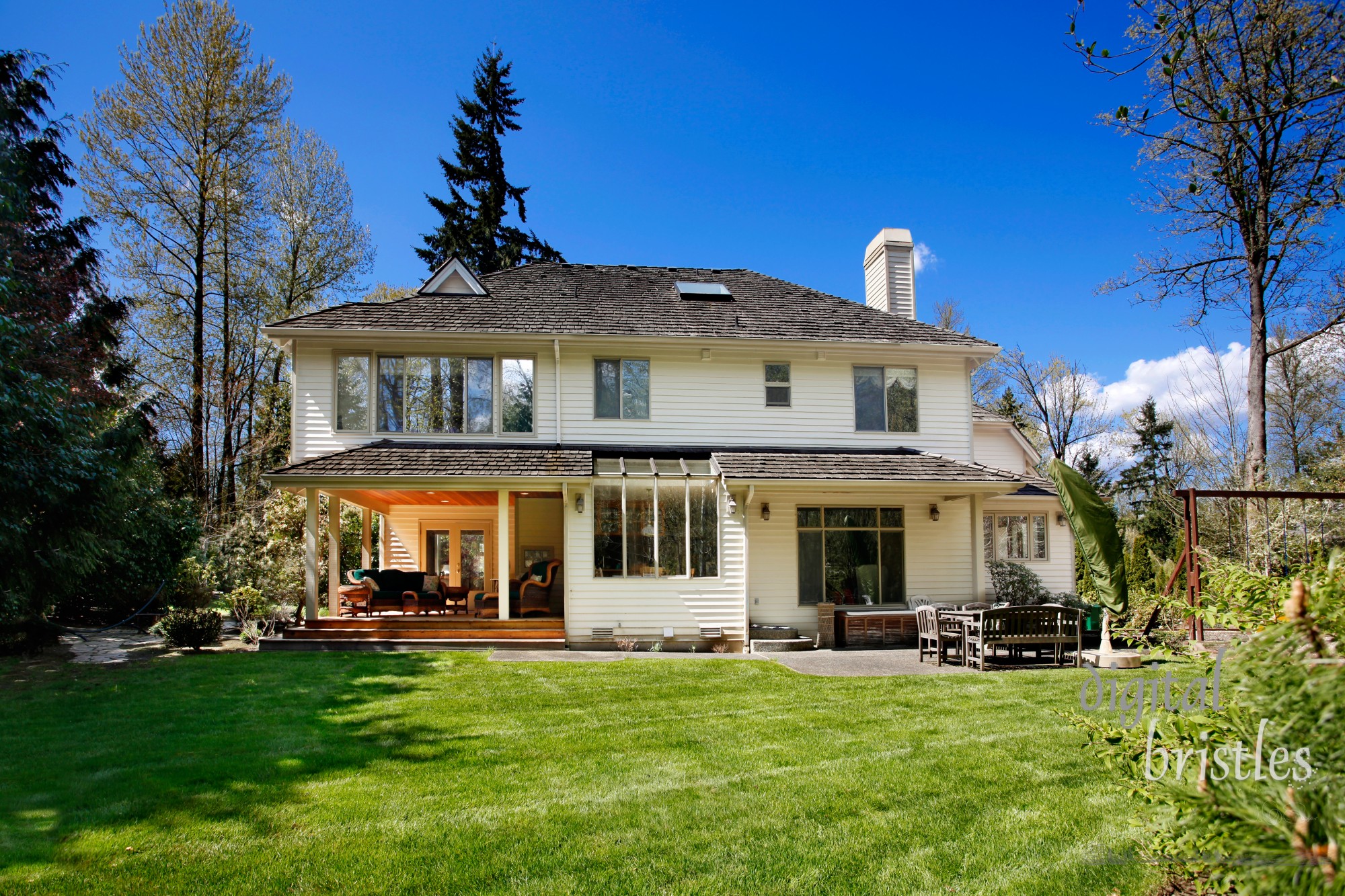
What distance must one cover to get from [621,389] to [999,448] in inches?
480

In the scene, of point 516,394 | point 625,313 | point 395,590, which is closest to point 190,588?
point 395,590

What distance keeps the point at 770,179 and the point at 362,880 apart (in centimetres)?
1922

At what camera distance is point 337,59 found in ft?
50.1

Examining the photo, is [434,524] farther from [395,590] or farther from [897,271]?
[897,271]

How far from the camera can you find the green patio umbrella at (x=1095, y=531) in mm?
11016

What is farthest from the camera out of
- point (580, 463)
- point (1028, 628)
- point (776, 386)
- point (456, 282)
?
point (456, 282)

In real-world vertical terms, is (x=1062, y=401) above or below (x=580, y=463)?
above

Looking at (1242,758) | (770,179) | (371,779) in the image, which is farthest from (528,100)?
(1242,758)

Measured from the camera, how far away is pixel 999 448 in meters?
22.2

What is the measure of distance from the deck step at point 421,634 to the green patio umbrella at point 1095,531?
9.49 metres

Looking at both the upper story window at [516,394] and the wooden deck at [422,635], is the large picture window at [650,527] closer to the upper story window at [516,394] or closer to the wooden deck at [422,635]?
the wooden deck at [422,635]

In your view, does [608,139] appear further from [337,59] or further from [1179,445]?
[1179,445]

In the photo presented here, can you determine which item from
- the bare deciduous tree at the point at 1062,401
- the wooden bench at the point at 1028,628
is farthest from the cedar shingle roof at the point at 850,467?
the bare deciduous tree at the point at 1062,401

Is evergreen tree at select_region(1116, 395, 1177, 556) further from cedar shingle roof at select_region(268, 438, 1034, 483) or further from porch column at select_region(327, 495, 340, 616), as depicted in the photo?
porch column at select_region(327, 495, 340, 616)
